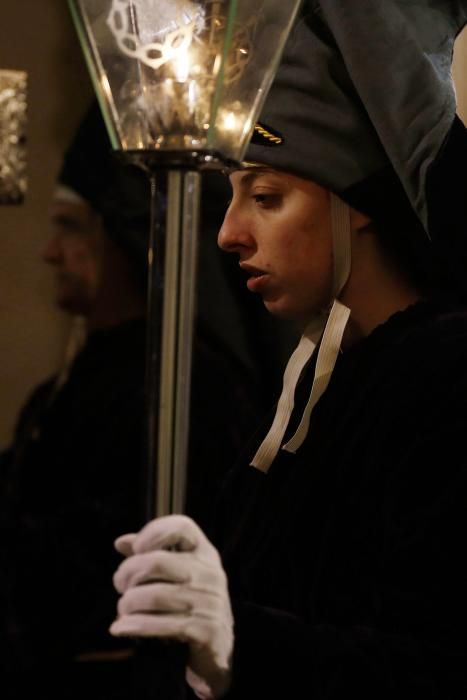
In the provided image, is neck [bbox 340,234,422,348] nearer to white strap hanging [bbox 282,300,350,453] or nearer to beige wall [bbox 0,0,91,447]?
white strap hanging [bbox 282,300,350,453]

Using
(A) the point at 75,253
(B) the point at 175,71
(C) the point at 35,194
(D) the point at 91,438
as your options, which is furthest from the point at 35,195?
(B) the point at 175,71

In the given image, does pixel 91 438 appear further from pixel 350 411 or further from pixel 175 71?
pixel 175 71

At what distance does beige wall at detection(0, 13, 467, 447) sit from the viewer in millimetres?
1795

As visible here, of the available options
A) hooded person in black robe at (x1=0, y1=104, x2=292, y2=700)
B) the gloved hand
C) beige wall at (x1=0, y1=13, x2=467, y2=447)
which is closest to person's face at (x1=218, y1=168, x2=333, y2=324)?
the gloved hand

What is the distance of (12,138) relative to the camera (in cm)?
186

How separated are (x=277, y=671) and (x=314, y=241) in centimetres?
36

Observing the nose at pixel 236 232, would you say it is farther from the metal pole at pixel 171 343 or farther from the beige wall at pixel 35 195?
the beige wall at pixel 35 195

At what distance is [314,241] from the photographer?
1146 millimetres

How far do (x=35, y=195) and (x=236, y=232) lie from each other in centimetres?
78

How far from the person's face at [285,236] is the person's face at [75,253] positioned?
0.58 meters

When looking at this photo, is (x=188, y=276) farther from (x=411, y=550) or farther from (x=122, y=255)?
(x=122, y=255)

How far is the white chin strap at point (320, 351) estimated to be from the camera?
1147 mm

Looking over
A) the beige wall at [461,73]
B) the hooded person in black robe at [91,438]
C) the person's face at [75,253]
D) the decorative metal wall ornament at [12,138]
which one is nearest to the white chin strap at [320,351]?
the beige wall at [461,73]

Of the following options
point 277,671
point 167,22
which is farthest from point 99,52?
point 277,671
